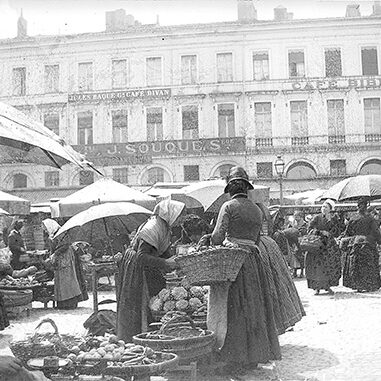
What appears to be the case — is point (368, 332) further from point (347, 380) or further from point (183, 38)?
point (183, 38)

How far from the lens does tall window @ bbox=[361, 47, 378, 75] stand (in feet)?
92.1

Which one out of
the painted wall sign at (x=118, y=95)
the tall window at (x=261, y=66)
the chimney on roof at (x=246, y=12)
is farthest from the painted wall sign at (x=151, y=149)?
the chimney on roof at (x=246, y=12)

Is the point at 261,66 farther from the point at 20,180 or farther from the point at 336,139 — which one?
the point at 20,180

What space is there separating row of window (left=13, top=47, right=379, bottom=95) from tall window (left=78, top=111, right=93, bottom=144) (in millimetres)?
1256

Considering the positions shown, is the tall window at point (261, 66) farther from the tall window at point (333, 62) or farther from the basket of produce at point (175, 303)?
the basket of produce at point (175, 303)

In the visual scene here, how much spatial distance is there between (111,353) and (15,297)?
556 cm

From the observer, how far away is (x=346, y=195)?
1141 cm

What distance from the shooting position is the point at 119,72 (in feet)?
96.2

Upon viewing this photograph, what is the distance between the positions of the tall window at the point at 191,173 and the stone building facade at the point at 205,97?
3.6 inches

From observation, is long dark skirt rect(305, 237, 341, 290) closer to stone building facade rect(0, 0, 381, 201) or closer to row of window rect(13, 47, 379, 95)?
stone building facade rect(0, 0, 381, 201)

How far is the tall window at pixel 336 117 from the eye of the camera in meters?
27.9

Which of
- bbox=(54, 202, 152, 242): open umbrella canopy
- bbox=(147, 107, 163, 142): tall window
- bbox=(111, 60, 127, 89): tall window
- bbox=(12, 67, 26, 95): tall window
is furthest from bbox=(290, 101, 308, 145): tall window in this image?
bbox=(54, 202, 152, 242): open umbrella canopy

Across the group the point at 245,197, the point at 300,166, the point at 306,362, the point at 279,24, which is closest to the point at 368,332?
the point at 306,362

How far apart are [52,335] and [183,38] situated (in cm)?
2567
